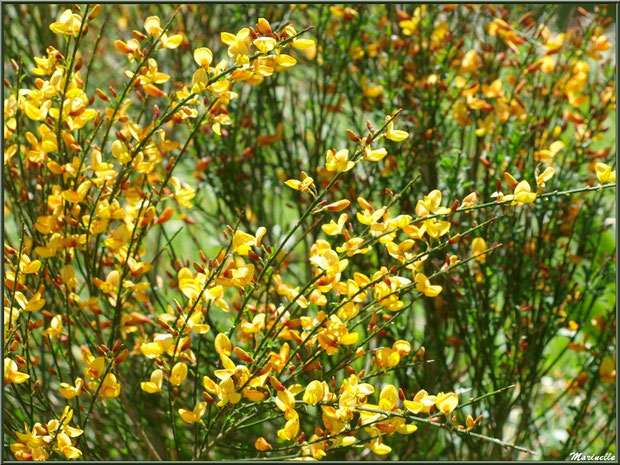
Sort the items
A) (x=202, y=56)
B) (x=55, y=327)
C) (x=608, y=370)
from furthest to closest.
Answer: (x=608, y=370) → (x=55, y=327) → (x=202, y=56)

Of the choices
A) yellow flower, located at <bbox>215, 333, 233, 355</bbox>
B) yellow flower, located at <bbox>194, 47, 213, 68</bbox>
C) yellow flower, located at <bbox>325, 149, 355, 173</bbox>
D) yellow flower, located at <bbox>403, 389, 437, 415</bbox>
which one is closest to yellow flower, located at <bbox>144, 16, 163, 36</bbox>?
yellow flower, located at <bbox>194, 47, 213, 68</bbox>

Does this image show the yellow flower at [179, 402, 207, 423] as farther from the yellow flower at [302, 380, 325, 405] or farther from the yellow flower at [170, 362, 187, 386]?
the yellow flower at [302, 380, 325, 405]

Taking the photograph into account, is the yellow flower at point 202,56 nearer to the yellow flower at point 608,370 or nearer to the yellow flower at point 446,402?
the yellow flower at point 446,402

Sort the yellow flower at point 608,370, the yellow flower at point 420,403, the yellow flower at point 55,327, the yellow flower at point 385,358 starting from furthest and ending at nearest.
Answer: the yellow flower at point 608,370 < the yellow flower at point 55,327 < the yellow flower at point 385,358 < the yellow flower at point 420,403

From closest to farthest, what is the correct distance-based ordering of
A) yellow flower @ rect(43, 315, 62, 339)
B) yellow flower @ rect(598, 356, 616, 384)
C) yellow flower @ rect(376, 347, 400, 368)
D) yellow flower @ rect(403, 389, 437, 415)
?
yellow flower @ rect(403, 389, 437, 415) < yellow flower @ rect(376, 347, 400, 368) < yellow flower @ rect(43, 315, 62, 339) < yellow flower @ rect(598, 356, 616, 384)

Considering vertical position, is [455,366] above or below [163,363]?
below

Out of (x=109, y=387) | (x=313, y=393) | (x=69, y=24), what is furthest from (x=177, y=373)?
(x=69, y=24)

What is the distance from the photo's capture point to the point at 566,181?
2334 mm

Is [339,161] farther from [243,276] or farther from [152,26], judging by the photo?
[152,26]

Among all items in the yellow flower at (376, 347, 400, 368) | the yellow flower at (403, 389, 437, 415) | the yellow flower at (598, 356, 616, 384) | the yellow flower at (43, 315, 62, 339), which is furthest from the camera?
the yellow flower at (598, 356, 616, 384)

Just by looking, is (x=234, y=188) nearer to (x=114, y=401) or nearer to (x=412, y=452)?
(x=114, y=401)

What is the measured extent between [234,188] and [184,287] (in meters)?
1.06

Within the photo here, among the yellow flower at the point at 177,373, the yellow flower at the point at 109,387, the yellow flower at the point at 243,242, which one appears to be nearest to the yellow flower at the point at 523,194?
the yellow flower at the point at 243,242

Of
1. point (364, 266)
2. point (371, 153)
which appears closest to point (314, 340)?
point (371, 153)
